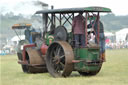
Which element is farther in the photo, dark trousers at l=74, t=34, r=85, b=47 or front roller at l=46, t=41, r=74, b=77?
dark trousers at l=74, t=34, r=85, b=47

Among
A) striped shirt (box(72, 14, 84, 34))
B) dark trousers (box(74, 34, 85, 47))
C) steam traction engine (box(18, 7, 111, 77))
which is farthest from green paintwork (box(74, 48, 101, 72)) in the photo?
striped shirt (box(72, 14, 84, 34))

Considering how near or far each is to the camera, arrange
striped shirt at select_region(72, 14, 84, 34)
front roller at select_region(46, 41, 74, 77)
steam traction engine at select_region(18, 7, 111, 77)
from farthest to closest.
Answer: striped shirt at select_region(72, 14, 84, 34), steam traction engine at select_region(18, 7, 111, 77), front roller at select_region(46, 41, 74, 77)

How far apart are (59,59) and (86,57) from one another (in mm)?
985

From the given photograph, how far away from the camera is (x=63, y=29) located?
44.3ft

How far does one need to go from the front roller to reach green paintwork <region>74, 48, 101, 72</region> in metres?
0.34

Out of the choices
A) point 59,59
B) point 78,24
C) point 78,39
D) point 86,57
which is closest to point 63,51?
point 59,59

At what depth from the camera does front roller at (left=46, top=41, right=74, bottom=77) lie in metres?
12.6

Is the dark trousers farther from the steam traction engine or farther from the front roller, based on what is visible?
the front roller

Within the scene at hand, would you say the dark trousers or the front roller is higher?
the dark trousers

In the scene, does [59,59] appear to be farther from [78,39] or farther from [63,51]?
[78,39]

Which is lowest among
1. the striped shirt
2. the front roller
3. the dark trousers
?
the front roller

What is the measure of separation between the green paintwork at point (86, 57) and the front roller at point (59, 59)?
340 millimetres

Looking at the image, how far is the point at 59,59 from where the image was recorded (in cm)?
1324

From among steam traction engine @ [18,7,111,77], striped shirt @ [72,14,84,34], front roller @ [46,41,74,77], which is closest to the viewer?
front roller @ [46,41,74,77]
